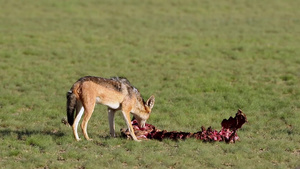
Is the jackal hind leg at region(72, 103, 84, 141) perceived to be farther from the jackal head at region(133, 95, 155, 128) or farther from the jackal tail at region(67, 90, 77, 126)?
the jackal head at region(133, 95, 155, 128)

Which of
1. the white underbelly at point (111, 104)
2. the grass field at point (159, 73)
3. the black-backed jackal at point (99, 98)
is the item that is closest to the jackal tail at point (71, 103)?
the black-backed jackal at point (99, 98)

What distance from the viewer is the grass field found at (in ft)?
38.7

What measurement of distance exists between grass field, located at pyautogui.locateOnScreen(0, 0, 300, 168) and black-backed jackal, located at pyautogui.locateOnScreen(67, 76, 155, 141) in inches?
20.1

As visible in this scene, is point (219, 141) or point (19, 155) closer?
point (19, 155)

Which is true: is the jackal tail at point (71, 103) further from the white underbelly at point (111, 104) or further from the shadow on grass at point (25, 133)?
the shadow on grass at point (25, 133)

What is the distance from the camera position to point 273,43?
2691 centimetres

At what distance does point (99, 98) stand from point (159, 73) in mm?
9188

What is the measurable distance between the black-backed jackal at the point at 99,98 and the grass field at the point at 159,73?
511mm

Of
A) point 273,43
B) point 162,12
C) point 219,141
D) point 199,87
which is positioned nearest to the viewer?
point 219,141

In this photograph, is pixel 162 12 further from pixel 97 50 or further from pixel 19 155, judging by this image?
pixel 19 155

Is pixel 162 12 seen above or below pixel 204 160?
above

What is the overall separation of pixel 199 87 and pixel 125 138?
6854 mm

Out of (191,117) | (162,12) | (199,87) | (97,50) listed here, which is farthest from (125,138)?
(162,12)

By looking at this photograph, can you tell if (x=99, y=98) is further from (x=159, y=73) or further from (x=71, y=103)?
(x=159, y=73)
